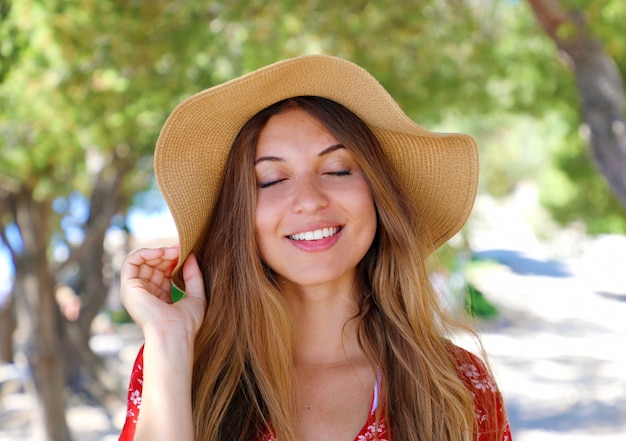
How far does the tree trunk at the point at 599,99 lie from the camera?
5.30 m

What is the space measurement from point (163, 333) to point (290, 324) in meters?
0.45

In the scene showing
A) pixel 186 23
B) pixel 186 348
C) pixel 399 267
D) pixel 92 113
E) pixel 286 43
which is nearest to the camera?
pixel 186 348

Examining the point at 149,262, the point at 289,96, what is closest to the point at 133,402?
the point at 149,262

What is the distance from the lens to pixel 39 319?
Answer: 30.5 feet

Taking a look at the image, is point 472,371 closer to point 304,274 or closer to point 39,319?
point 304,274

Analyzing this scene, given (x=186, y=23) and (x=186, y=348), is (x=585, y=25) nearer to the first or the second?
(x=186, y=23)

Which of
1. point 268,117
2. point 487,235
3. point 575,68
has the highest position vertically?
point 487,235

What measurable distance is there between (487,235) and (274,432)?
38.7m

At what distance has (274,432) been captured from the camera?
2350mm

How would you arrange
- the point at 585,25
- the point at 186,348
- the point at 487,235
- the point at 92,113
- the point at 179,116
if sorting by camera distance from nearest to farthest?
the point at 186,348, the point at 179,116, the point at 585,25, the point at 92,113, the point at 487,235

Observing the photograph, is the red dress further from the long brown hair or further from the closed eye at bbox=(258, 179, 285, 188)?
the closed eye at bbox=(258, 179, 285, 188)

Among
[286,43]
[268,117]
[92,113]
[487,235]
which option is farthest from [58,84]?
[487,235]

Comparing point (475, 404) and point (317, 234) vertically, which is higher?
point (317, 234)

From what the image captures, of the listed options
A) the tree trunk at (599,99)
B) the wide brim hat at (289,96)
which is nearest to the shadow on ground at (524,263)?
the tree trunk at (599,99)
